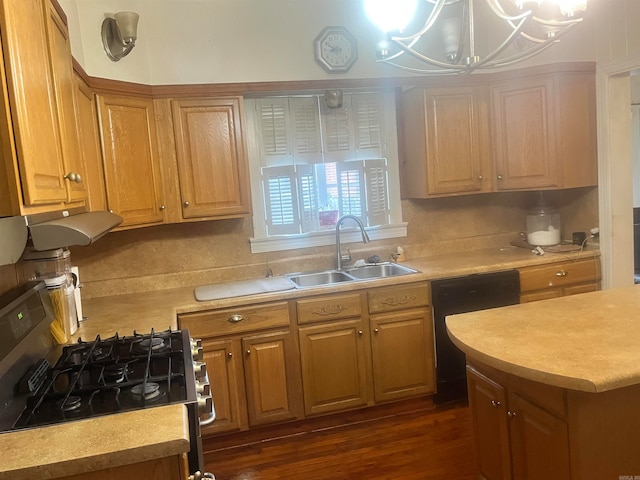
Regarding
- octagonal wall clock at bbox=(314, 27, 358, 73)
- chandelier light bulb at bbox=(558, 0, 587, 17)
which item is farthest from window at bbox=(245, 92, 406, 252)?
chandelier light bulb at bbox=(558, 0, 587, 17)

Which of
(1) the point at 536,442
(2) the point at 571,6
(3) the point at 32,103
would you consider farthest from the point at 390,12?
(1) the point at 536,442

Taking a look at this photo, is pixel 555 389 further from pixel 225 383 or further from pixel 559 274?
pixel 559 274

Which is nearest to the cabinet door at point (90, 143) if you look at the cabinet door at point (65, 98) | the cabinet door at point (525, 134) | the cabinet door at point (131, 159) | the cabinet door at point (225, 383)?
the cabinet door at point (131, 159)

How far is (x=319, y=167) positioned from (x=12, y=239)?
2132 mm

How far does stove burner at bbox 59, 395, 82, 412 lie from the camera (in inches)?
58.9

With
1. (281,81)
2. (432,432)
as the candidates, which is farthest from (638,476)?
(281,81)

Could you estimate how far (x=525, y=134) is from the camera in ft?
11.8

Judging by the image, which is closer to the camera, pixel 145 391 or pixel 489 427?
pixel 145 391

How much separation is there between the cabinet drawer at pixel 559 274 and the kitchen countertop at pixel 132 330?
0.05 metres

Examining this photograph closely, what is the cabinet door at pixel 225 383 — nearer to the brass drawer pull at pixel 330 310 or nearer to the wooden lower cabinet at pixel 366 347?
the wooden lower cabinet at pixel 366 347

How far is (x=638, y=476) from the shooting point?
1704 mm

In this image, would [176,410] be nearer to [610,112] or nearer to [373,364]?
[373,364]

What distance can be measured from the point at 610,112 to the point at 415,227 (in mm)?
1512

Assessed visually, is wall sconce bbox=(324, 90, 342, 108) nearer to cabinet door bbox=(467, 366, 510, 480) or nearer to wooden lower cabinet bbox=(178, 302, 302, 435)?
wooden lower cabinet bbox=(178, 302, 302, 435)
